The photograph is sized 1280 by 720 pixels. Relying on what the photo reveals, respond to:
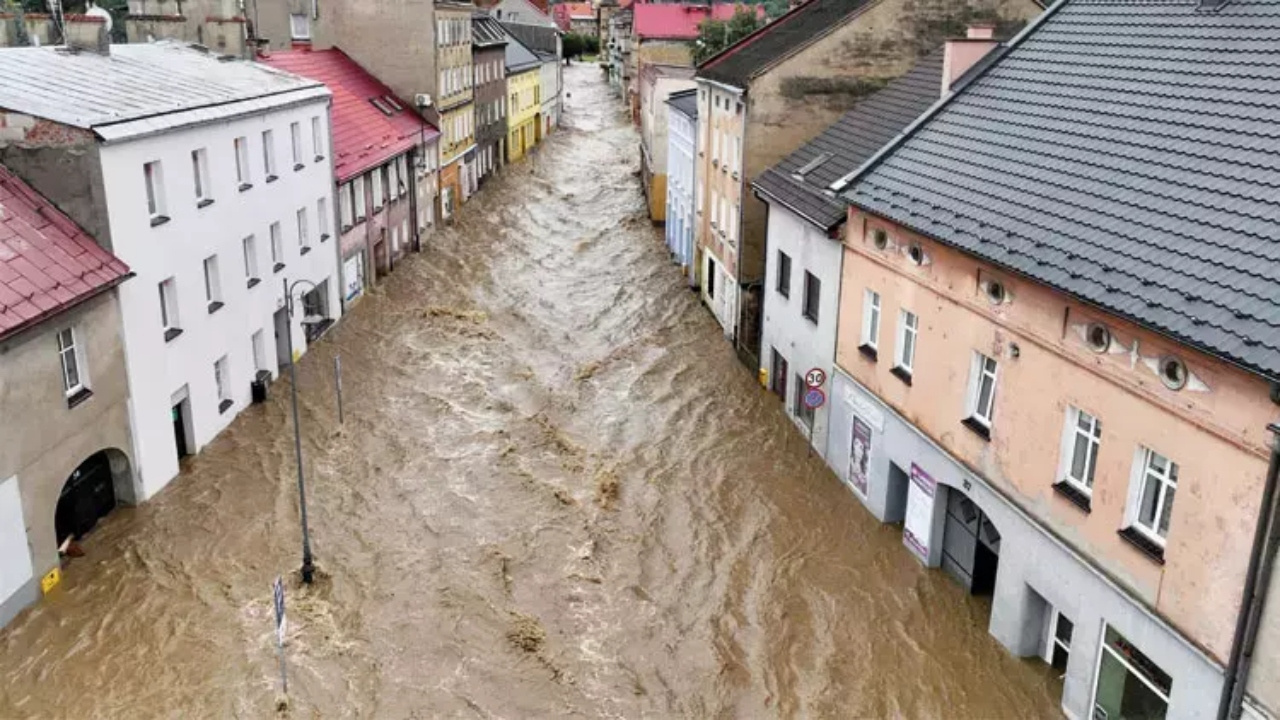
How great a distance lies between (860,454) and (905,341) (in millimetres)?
2768

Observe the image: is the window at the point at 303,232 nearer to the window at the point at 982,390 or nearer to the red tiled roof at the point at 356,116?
the red tiled roof at the point at 356,116

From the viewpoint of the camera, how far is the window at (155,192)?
20.1 meters

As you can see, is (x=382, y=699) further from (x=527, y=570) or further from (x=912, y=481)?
(x=912, y=481)

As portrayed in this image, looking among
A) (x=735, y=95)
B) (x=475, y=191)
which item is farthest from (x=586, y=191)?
(x=735, y=95)

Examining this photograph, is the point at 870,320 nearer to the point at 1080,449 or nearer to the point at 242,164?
the point at 1080,449

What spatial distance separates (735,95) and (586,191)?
28330mm

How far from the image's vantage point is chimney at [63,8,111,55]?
23875mm

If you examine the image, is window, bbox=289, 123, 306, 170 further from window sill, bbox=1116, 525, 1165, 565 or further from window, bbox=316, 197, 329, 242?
window sill, bbox=1116, 525, 1165, 565

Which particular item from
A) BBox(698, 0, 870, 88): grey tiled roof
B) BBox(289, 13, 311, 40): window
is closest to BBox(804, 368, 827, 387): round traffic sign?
BBox(698, 0, 870, 88): grey tiled roof

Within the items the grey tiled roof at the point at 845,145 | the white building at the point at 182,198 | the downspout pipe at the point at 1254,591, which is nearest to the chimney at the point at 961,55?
the grey tiled roof at the point at 845,145

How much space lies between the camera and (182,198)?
21281 mm

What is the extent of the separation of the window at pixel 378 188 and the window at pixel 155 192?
1580 cm

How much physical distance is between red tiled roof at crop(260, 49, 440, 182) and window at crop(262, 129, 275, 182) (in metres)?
5.47

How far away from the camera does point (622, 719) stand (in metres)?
14.7
